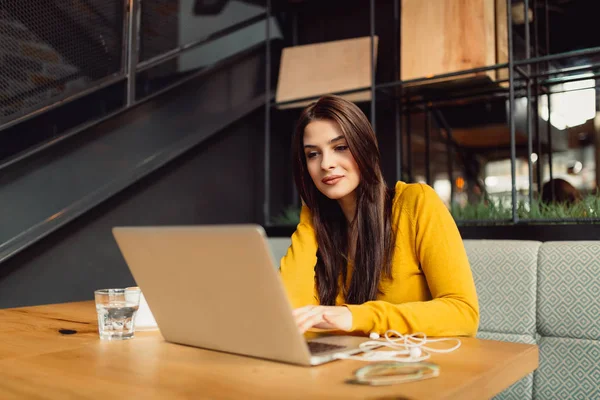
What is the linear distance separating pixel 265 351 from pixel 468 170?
271 cm

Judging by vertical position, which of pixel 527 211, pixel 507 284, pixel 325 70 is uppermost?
pixel 325 70

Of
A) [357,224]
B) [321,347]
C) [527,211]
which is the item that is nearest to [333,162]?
[357,224]

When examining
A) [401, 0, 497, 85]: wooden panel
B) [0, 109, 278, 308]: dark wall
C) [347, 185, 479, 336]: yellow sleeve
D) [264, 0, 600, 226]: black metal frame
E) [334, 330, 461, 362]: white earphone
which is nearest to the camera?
[334, 330, 461, 362]: white earphone

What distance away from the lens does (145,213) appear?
2906 millimetres

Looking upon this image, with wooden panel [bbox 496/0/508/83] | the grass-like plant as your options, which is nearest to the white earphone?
the grass-like plant

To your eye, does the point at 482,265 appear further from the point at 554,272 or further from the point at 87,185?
the point at 87,185

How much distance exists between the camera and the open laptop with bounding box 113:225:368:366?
717mm

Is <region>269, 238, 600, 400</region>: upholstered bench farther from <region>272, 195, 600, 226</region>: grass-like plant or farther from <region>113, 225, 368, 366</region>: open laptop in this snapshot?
<region>113, 225, 368, 366</region>: open laptop

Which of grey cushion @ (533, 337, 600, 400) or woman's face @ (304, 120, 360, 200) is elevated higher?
woman's face @ (304, 120, 360, 200)

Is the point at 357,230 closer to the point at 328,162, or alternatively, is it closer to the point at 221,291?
the point at 328,162

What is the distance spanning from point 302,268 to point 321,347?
2.08 feet

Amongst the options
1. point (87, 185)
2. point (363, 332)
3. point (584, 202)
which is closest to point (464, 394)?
point (363, 332)

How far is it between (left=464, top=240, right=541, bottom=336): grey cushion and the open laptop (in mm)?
887

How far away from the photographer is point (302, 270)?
4.96ft
